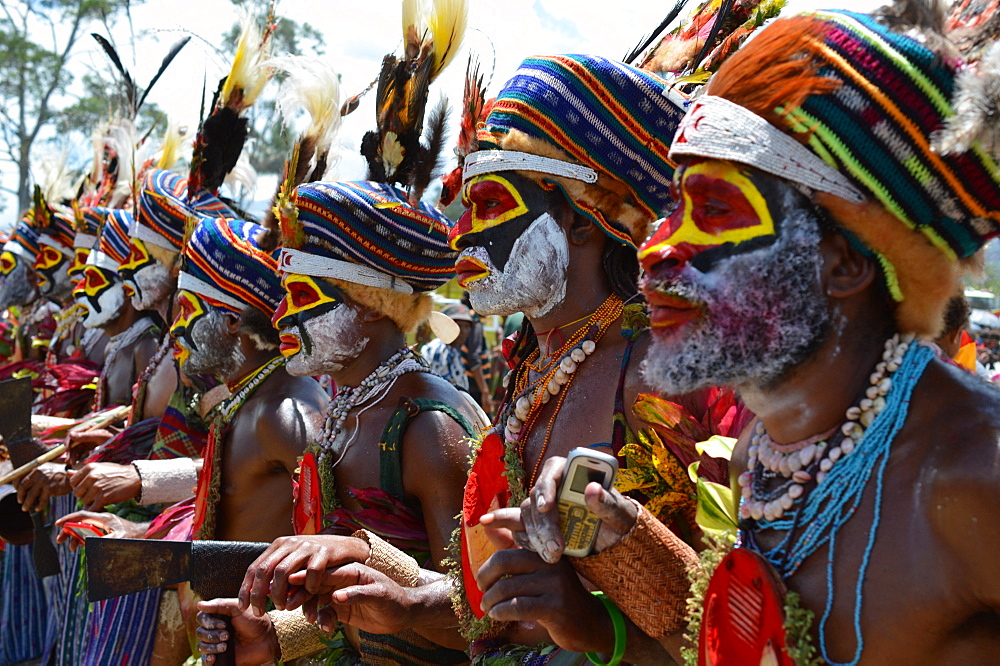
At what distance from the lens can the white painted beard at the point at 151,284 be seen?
610 centimetres

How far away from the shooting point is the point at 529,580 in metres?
1.73

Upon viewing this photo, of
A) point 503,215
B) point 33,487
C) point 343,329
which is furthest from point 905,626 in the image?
point 33,487

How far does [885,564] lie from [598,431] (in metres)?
0.99

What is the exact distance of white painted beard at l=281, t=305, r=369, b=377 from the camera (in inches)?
144

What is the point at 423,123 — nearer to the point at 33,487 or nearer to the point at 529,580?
the point at 529,580

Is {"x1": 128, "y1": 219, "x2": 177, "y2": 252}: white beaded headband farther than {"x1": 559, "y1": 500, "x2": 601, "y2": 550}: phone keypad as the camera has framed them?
Yes

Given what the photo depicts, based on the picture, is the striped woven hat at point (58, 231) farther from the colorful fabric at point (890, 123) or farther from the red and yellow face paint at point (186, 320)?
the colorful fabric at point (890, 123)

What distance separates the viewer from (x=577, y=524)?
5.30 feet

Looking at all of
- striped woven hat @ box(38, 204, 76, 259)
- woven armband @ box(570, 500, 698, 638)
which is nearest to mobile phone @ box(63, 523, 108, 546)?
woven armband @ box(570, 500, 698, 638)

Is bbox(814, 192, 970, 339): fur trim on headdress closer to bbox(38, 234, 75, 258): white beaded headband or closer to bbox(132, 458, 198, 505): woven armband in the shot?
bbox(132, 458, 198, 505): woven armband

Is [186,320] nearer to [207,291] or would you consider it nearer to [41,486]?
[207,291]

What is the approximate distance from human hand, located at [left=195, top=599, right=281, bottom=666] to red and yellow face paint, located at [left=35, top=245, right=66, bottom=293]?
25.1ft

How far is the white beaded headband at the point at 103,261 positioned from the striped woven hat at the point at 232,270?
8.22 feet

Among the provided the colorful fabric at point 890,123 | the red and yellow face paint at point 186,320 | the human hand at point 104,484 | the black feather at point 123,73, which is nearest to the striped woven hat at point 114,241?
the black feather at point 123,73
